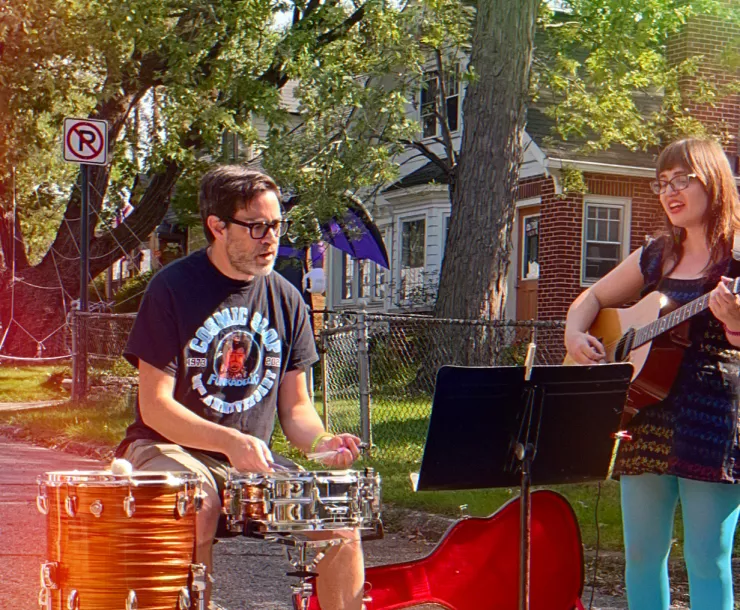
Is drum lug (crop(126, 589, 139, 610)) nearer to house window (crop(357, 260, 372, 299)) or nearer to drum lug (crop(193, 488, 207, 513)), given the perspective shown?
drum lug (crop(193, 488, 207, 513))

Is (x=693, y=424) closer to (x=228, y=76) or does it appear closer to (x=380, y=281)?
(x=228, y=76)

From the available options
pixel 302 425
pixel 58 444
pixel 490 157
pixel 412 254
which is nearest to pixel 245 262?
pixel 302 425

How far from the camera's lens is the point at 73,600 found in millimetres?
3320

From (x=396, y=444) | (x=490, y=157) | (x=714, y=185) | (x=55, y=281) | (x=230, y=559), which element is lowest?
(x=230, y=559)

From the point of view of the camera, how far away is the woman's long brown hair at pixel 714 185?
3.95 metres

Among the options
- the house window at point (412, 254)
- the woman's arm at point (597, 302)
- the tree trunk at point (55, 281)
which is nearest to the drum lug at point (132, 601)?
the woman's arm at point (597, 302)

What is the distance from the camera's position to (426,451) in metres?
3.68

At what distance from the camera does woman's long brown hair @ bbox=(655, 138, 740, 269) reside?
395 centimetres

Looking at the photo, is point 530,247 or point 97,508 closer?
point 97,508

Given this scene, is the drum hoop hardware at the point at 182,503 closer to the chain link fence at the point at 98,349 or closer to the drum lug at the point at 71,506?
the drum lug at the point at 71,506

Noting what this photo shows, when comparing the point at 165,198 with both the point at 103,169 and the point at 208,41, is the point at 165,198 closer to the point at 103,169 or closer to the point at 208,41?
the point at 103,169

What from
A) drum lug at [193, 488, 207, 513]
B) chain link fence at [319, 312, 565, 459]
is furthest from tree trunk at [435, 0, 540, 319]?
drum lug at [193, 488, 207, 513]

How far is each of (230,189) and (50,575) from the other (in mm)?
1451

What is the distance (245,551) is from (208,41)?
1251 cm
